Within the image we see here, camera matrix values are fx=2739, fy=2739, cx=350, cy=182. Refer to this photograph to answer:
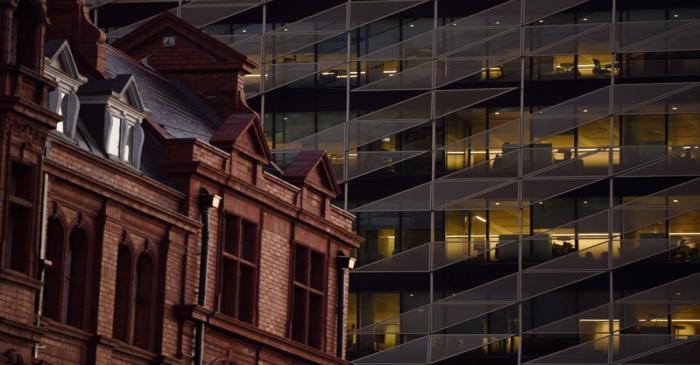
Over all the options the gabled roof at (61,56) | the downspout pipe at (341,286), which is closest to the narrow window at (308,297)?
the downspout pipe at (341,286)

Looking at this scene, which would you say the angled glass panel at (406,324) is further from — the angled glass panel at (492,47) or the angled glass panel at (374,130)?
the angled glass panel at (492,47)

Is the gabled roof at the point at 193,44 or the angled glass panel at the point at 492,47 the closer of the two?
the gabled roof at the point at 193,44

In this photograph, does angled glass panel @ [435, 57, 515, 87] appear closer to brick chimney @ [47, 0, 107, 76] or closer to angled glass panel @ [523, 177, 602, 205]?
angled glass panel @ [523, 177, 602, 205]

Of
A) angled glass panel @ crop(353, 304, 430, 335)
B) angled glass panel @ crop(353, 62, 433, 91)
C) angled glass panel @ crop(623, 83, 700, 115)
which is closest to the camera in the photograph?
angled glass panel @ crop(353, 304, 430, 335)

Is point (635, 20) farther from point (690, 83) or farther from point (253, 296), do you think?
point (253, 296)

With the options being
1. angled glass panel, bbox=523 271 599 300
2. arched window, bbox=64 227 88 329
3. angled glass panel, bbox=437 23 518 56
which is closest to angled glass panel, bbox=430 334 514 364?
angled glass panel, bbox=523 271 599 300

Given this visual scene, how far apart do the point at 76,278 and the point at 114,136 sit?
3975 mm

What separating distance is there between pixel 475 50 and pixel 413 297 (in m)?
9.39

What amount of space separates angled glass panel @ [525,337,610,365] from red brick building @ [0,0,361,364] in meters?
28.2

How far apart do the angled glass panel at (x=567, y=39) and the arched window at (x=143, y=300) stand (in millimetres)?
44467

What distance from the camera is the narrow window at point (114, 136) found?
2184 inches

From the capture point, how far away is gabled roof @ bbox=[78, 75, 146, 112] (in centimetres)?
5578

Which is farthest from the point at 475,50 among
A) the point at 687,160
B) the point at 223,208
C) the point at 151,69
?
the point at 223,208

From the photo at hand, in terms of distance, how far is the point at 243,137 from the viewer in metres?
62.1
